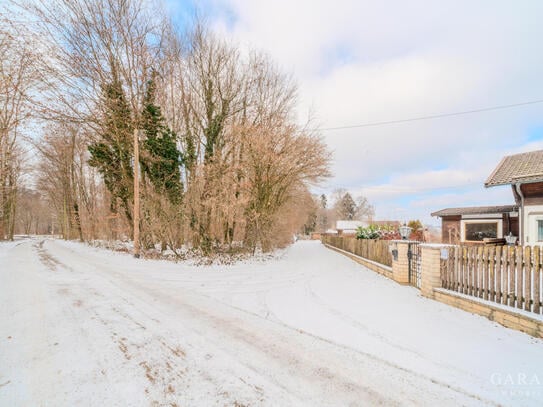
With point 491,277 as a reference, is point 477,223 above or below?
above

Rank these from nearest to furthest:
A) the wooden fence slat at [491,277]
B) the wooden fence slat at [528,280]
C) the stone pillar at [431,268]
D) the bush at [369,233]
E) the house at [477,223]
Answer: the wooden fence slat at [528,280] < the wooden fence slat at [491,277] < the stone pillar at [431,268] < the house at [477,223] < the bush at [369,233]

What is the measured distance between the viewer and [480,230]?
15.7 metres

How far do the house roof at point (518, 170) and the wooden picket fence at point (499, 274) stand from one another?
680 centimetres

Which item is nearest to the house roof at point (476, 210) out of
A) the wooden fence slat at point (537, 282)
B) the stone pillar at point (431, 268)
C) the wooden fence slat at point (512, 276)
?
the stone pillar at point (431, 268)

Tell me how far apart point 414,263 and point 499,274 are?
291 centimetres

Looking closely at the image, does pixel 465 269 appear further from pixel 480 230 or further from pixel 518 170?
pixel 480 230

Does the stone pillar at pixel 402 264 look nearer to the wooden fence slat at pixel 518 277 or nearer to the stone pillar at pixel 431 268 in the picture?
the stone pillar at pixel 431 268

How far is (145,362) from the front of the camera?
9.23 ft

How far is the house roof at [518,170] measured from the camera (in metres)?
9.21

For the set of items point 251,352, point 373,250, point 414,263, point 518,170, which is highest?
point 518,170

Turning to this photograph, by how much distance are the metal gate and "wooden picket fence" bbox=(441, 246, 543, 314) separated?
1.43m

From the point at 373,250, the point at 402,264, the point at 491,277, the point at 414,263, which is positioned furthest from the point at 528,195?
the point at 491,277

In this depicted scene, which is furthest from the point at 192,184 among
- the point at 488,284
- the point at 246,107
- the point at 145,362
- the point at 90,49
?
the point at 488,284

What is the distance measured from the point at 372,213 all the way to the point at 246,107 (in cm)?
6266
